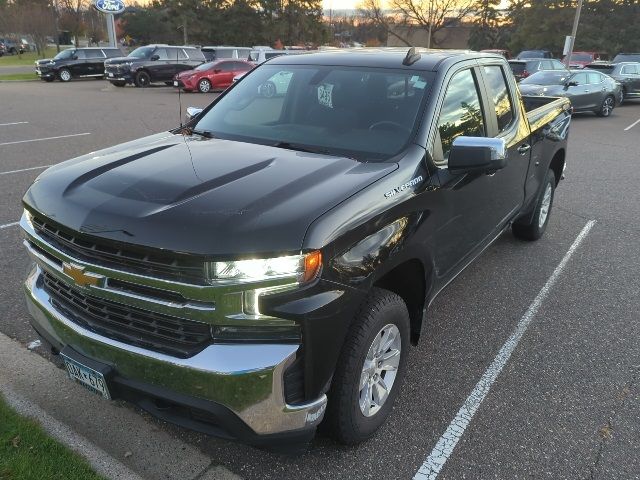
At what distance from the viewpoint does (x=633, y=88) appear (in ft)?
70.9

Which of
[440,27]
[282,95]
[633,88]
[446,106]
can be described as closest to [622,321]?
[446,106]

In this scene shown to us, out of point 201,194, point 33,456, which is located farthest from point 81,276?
point 33,456

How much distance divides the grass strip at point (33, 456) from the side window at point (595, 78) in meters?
18.2

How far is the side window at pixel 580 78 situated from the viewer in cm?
1632

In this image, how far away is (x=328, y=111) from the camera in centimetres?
341

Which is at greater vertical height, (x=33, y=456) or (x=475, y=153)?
(x=475, y=153)

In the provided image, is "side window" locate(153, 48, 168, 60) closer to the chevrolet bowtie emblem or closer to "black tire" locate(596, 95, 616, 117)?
"black tire" locate(596, 95, 616, 117)

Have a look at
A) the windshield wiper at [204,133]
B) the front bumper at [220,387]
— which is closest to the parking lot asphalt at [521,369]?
the front bumper at [220,387]

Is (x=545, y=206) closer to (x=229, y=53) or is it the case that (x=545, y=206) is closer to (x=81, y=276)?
(x=81, y=276)

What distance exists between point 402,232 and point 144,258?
123 centimetres

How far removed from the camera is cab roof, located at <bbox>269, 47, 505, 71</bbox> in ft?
11.3

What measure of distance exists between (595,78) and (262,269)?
1821 cm

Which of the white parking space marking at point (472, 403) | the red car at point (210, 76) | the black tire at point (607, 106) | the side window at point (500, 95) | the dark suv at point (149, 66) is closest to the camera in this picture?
the white parking space marking at point (472, 403)

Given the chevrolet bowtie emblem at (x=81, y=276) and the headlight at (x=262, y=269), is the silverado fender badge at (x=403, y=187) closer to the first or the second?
the headlight at (x=262, y=269)
